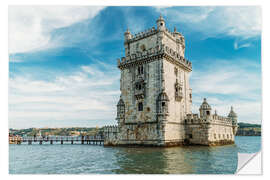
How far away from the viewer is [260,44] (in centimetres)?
1517

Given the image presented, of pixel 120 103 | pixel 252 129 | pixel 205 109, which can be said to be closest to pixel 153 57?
pixel 120 103

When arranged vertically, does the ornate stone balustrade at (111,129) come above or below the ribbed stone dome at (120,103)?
below

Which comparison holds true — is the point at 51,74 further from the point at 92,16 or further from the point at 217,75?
the point at 217,75

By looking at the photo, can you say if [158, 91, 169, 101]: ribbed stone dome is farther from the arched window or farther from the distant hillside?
the distant hillside

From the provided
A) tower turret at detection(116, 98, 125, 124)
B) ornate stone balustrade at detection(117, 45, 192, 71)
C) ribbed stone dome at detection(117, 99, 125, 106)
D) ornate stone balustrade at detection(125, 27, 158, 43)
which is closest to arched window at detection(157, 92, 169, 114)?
ornate stone balustrade at detection(117, 45, 192, 71)

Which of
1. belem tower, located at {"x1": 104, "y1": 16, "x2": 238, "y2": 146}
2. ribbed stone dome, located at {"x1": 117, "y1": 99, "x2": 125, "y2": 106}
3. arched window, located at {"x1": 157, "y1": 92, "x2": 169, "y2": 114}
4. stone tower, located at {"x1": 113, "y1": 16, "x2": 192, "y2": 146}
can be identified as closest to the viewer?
arched window, located at {"x1": 157, "y1": 92, "x2": 169, "y2": 114}

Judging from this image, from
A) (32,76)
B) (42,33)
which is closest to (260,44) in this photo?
(42,33)

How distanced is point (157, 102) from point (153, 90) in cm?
172

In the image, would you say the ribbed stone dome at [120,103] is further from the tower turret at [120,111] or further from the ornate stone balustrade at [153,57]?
the ornate stone balustrade at [153,57]

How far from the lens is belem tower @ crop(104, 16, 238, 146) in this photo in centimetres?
2862

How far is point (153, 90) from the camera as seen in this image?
29578 mm

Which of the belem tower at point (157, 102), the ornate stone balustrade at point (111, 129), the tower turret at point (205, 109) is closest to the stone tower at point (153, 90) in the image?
the belem tower at point (157, 102)

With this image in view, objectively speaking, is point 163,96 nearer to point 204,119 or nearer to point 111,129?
point 204,119

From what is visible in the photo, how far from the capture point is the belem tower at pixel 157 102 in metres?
28.6
